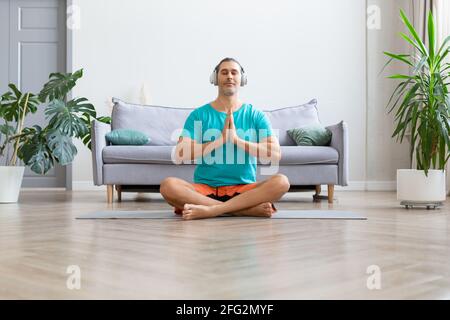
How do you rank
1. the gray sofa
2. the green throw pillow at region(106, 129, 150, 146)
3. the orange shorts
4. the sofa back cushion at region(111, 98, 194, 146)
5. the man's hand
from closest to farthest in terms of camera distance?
1. the man's hand
2. the orange shorts
3. the gray sofa
4. the green throw pillow at region(106, 129, 150, 146)
5. the sofa back cushion at region(111, 98, 194, 146)

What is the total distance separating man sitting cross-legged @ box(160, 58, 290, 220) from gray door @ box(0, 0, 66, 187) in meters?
4.23

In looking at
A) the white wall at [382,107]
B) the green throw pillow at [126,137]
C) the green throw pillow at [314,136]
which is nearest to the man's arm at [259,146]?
the green throw pillow at [314,136]

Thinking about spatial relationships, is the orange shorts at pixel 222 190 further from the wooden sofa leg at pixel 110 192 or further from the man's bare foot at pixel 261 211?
the wooden sofa leg at pixel 110 192

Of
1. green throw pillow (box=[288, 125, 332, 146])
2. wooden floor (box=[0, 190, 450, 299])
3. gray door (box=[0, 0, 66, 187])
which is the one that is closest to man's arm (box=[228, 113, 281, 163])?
wooden floor (box=[0, 190, 450, 299])

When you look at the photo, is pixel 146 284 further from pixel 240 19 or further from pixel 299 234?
pixel 240 19

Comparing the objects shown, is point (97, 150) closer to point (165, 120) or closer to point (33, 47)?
point (165, 120)

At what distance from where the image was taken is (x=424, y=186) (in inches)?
149

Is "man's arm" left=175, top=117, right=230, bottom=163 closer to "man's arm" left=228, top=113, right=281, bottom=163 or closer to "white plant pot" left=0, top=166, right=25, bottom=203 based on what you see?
"man's arm" left=228, top=113, right=281, bottom=163

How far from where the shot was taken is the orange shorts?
3.07 metres

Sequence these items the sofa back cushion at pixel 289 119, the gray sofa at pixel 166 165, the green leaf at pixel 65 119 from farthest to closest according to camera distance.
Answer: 1. the sofa back cushion at pixel 289 119
2. the gray sofa at pixel 166 165
3. the green leaf at pixel 65 119

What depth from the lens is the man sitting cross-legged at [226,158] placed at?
293cm

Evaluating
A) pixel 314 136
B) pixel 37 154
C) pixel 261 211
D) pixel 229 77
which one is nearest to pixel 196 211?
pixel 261 211

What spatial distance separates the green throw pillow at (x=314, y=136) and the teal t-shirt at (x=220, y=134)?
6.22 ft
